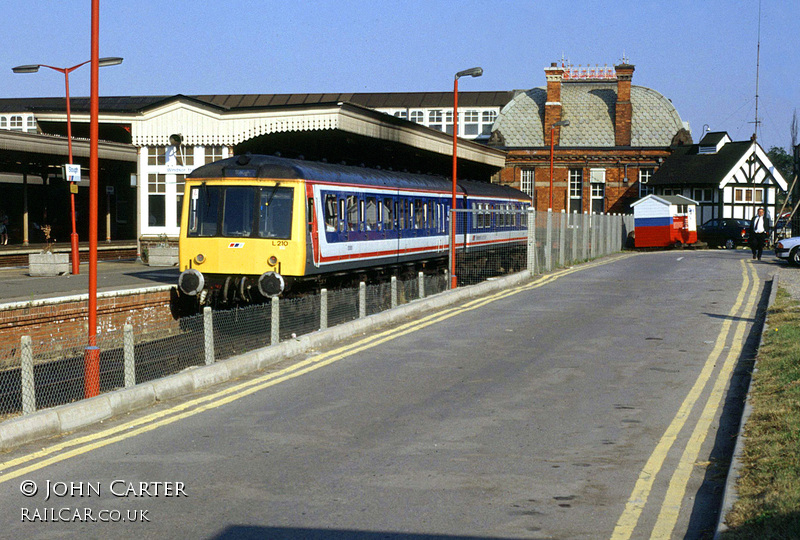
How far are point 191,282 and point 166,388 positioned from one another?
9.47m

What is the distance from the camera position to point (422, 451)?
8633 mm

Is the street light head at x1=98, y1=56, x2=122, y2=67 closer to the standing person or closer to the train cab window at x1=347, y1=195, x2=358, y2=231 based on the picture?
the train cab window at x1=347, y1=195, x2=358, y2=231

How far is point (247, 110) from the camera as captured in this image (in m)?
33.1

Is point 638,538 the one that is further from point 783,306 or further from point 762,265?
point 762,265

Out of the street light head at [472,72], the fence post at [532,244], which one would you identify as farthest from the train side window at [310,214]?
the fence post at [532,244]

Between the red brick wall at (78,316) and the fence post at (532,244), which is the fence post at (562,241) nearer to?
the fence post at (532,244)

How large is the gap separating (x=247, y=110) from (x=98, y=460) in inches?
1031

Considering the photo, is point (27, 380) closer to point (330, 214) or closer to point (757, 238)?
point (330, 214)

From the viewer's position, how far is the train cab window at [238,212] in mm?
20516

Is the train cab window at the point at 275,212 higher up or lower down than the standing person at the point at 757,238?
higher up

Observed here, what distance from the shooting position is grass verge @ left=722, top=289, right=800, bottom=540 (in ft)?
19.9

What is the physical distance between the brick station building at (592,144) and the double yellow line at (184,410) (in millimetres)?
50633

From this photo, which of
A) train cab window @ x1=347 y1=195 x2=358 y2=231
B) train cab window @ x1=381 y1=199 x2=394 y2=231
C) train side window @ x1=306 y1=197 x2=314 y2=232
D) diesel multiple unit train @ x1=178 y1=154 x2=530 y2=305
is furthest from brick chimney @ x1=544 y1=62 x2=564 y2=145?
train side window @ x1=306 y1=197 x2=314 y2=232

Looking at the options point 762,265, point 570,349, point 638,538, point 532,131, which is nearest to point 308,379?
point 570,349
